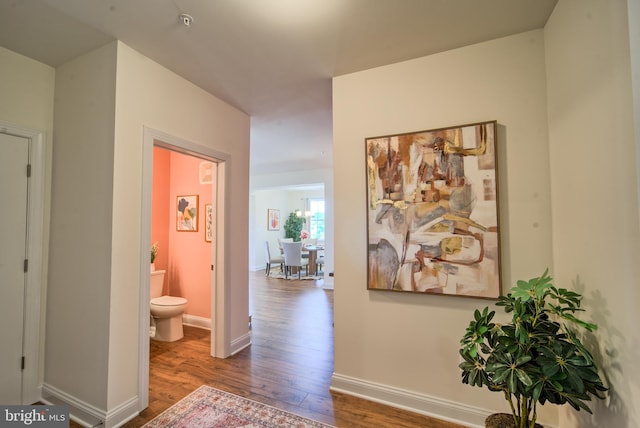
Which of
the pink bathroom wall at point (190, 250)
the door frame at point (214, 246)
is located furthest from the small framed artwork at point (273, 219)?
the door frame at point (214, 246)

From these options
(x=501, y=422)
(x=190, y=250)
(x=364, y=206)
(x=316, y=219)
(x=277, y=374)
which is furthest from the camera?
(x=316, y=219)

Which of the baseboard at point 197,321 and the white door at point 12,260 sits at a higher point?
the white door at point 12,260

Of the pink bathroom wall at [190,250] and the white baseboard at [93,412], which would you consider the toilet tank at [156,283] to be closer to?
the pink bathroom wall at [190,250]

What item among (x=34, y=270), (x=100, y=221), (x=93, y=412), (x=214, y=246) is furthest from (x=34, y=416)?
(x=214, y=246)

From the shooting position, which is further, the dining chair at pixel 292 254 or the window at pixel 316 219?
the window at pixel 316 219

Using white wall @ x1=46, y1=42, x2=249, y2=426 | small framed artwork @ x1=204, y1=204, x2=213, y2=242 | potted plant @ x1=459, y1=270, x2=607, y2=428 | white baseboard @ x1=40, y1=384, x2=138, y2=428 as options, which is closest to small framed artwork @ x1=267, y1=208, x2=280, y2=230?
small framed artwork @ x1=204, y1=204, x2=213, y2=242

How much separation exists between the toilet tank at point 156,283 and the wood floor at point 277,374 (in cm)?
64

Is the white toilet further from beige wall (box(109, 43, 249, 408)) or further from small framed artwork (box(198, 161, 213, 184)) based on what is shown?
small framed artwork (box(198, 161, 213, 184))

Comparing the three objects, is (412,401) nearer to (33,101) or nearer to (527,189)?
(527,189)

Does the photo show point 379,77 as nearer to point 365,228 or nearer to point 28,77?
point 365,228

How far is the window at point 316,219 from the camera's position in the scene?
1097 centimetres

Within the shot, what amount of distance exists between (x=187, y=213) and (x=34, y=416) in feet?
8.31

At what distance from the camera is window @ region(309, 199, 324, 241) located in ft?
36.0

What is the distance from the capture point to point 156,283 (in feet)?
12.1
